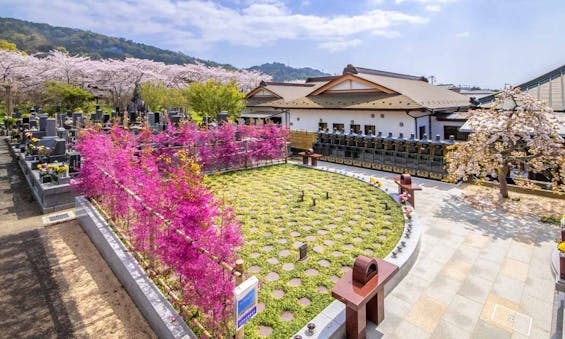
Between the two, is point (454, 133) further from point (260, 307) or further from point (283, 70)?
point (283, 70)

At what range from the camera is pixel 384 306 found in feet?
14.1

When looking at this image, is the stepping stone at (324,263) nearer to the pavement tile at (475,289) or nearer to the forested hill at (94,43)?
the pavement tile at (475,289)

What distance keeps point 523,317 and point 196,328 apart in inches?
169

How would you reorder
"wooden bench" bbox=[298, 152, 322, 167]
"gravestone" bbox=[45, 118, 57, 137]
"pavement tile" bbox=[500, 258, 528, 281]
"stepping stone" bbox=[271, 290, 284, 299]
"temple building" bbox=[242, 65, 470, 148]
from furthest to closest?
"temple building" bbox=[242, 65, 470, 148] < "wooden bench" bbox=[298, 152, 322, 167] < "gravestone" bbox=[45, 118, 57, 137] < "pavement tile" bbox=[500, 258, 528, 281] < "stepping stone" bbox=[271, 290, 284, 299]

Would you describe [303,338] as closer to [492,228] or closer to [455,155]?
[492,228]

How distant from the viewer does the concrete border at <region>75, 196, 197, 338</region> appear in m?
3.61

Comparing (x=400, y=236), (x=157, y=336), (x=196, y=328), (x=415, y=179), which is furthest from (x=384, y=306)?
(x=415, y=179)

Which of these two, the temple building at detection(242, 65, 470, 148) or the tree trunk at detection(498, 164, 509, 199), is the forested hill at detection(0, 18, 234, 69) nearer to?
the temple building at detection(242, 65, 470, 148)

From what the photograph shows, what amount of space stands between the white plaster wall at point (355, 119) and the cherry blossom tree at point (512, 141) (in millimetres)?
6582

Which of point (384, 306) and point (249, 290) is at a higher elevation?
point (249, 290)

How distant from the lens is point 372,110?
16.9 m

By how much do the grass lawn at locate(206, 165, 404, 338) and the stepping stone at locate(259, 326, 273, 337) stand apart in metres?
0.01

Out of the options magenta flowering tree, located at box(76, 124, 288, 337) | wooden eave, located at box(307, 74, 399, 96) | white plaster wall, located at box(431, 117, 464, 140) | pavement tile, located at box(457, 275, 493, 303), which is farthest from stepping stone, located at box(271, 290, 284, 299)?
wooden eave, located at box(307, 74, 399, 96)

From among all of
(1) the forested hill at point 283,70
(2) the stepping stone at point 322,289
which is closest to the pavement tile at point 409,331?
(2) the stepping stone at point 322,289
